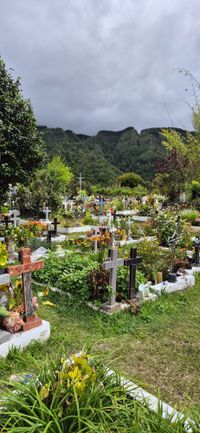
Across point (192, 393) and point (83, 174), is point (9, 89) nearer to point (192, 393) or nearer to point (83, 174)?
point (192, 393)

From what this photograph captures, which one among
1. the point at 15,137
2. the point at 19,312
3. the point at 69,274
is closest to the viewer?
the point at 19,312

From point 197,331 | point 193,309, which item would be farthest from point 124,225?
point 197,331

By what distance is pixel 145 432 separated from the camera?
1854mm

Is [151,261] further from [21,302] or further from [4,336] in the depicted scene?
[4,336]

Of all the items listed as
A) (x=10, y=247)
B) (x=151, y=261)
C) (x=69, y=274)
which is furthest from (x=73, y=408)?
(x=10, y=247)

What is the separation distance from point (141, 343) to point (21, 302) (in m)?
1.46

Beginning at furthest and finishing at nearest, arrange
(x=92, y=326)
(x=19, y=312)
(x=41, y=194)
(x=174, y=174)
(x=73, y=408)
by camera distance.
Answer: (x=174, y=174), (x=41, y=194), (x=92, y=326), (x=19, y=312), (x=73, y=408)

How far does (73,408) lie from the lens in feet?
6.45

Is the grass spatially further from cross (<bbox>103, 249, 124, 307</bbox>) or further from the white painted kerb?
cross (<bbox>103, 249, 124, 307</bbox>)

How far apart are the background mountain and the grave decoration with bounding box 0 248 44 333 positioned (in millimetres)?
31738

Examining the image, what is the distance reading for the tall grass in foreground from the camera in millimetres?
1871

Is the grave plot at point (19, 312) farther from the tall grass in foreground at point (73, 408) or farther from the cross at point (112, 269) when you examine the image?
the tall grass in foreground at point (73, 408)

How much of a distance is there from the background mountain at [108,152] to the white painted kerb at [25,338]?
31.8 m

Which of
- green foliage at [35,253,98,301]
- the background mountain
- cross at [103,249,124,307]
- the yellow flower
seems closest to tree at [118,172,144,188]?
the background mountain
